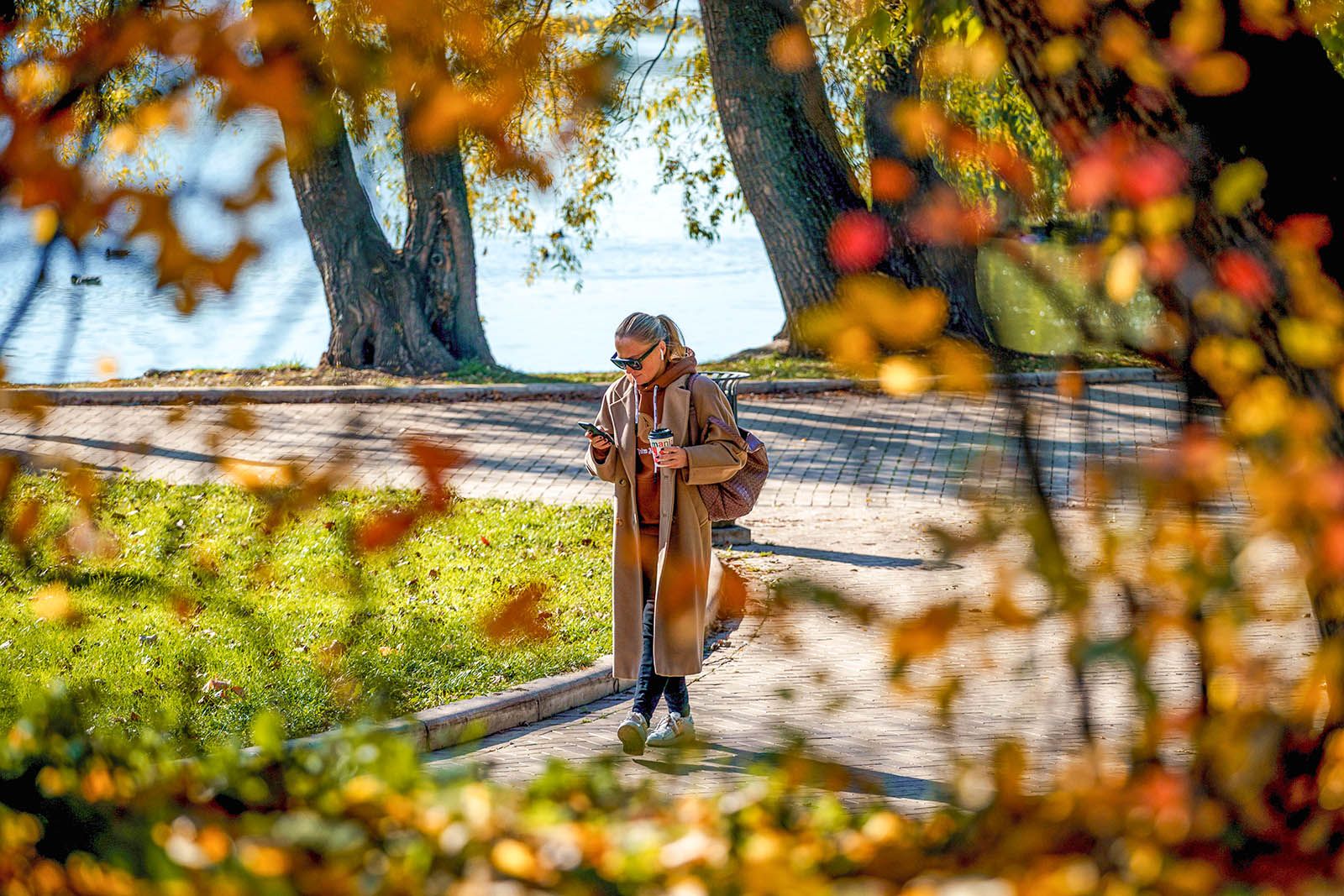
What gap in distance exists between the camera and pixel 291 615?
27.6 ft

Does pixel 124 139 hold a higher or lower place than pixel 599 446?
Result: higher

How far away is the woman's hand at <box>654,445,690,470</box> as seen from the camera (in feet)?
20.6

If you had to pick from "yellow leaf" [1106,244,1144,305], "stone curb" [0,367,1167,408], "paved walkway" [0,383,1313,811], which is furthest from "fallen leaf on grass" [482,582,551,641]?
"stone curb" [0,367,1167,408]

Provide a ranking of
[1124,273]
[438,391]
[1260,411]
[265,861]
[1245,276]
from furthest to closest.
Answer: [438,391] → [1245,276] → [1124,273] → [1260,411] → [265,861]

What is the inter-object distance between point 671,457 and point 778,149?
482 inches

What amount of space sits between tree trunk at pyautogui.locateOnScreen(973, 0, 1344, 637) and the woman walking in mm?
2935

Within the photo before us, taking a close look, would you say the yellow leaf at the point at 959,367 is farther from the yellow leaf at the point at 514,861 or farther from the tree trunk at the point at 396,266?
the tree trunk at the point at 396,266

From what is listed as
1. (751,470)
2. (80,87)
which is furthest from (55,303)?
(751,470)

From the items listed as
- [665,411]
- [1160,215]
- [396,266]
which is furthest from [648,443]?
[396,266]

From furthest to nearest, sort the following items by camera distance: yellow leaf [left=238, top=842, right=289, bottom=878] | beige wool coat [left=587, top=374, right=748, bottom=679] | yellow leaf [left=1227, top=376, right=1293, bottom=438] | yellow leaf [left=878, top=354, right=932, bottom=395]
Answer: beige wool coat [left=587, top=374, right=748, bottom=679]
yellow leaf [left=878, top=354, right=932, bottom=395]
yellow leaf [left=1227, top=376, right=1293, bottom=438]
yellow leaf [left=238, top=842, right=289, bottom=878]

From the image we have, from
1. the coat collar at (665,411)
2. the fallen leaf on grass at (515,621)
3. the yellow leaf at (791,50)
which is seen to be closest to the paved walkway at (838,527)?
the fallen leaf on grass at (515,621)

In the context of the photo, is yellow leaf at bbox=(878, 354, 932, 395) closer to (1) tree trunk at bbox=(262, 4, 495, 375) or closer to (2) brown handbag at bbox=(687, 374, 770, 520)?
(2) brown handbag at bbox=(687, 374, 770, 520)

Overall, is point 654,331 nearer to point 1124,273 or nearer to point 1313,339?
point 1124,273

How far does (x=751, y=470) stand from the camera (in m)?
6.67
